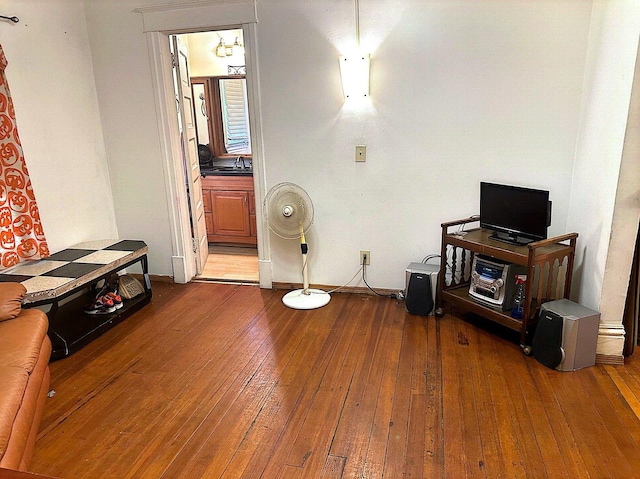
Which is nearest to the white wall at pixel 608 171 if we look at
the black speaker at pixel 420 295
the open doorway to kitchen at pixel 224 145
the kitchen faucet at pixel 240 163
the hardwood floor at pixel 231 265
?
the black speaker at pixel 420 295

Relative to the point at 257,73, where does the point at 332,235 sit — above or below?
below

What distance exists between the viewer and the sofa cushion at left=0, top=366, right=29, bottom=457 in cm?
160

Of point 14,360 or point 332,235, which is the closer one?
point 14,360

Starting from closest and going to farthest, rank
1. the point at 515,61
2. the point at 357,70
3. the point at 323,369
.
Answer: the point at 323,369 → the point at 515,61 → the point at 357,70

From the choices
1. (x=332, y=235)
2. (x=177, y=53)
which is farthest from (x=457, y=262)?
(x=177, y=53)

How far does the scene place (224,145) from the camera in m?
5.18

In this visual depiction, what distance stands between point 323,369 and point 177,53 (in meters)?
2.69

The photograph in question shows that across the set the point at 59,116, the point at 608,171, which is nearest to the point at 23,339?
the point at 59,116

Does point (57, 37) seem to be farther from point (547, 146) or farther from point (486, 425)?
point (486, 425)

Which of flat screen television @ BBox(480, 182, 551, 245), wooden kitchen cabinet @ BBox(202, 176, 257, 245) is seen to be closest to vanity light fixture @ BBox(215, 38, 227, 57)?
wooden kitchen cabinet @ BBox(202, 176, 257, 245)

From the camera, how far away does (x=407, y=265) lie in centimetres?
345

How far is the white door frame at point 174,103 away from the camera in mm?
3289

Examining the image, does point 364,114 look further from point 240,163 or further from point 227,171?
point 240,163

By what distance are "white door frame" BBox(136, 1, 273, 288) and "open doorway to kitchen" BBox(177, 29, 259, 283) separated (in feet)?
2.32
